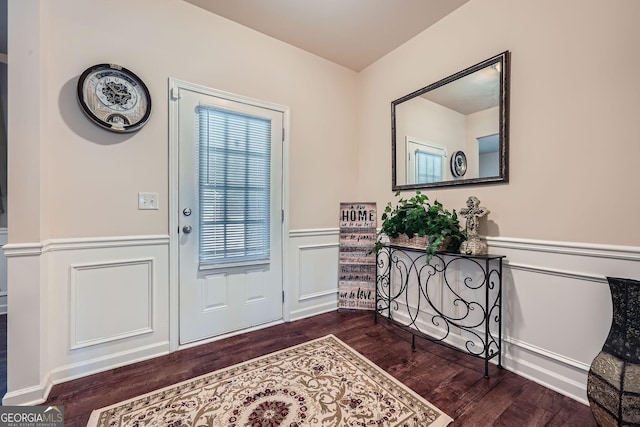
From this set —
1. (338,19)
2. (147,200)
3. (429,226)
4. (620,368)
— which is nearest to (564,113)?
(429,226)

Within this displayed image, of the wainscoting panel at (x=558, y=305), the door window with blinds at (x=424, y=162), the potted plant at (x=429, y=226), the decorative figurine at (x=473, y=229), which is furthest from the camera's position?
the door window with blinds at (x=424, y=162)

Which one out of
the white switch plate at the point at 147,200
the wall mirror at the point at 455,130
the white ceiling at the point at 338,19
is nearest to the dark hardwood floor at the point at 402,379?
the white switch plate at the point at 147,200

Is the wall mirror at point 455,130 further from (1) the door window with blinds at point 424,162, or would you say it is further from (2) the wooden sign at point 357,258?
(2) the wooden sign at point 357,258

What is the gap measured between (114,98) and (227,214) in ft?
3.64

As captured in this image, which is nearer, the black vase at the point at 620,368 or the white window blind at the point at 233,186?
the black vase at the point at 620,368

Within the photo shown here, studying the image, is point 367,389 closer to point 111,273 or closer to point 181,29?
point 111,273

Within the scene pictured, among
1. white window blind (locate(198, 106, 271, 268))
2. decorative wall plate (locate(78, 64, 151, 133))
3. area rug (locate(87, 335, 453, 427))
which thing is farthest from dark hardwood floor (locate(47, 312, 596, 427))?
decorative wall plate (locate(78, 64, 151, 133))

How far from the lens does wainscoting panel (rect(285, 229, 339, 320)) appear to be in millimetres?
2643

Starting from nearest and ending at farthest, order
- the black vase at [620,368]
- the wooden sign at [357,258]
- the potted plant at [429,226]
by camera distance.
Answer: the black vase at [620,368]
the potted plant at [429,226]
the wooden sign at [357,258]

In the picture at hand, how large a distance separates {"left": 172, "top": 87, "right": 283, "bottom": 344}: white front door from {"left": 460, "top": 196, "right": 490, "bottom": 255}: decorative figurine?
5.24ft

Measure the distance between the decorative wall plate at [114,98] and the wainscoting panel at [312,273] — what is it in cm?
156

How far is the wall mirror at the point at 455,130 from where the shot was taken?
6.16ft

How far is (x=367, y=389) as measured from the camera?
1.59 m

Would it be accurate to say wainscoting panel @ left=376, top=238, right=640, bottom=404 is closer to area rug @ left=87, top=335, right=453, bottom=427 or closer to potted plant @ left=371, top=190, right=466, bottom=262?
potted plant @ left=371, top=190, right=466, bottom=262
